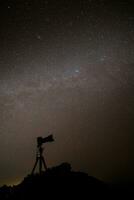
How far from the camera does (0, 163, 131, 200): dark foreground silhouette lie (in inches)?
465

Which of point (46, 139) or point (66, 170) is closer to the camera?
point (46, 139)

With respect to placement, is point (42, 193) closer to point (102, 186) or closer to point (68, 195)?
point (68, 195)

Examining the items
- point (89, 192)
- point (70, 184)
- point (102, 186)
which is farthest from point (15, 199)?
point (102, 186)

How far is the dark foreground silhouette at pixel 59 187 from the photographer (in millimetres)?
11805

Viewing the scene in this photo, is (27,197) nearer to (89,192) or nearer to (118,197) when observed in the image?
(89,192)

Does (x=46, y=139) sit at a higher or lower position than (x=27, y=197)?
higher

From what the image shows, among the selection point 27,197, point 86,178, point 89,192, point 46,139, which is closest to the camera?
point 27,197

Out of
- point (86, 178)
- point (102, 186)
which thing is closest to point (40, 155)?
point (86, 178)

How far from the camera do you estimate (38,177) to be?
43.6 feet

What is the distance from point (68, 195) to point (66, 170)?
3.01m

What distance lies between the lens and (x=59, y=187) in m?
12.5

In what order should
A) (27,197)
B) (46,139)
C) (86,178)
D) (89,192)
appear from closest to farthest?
(27,197) < (89,192) < (46,139) < (86,178)

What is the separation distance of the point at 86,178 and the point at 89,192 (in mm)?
1767

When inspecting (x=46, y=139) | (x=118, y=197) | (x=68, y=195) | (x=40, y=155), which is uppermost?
(x=46, y=139)
